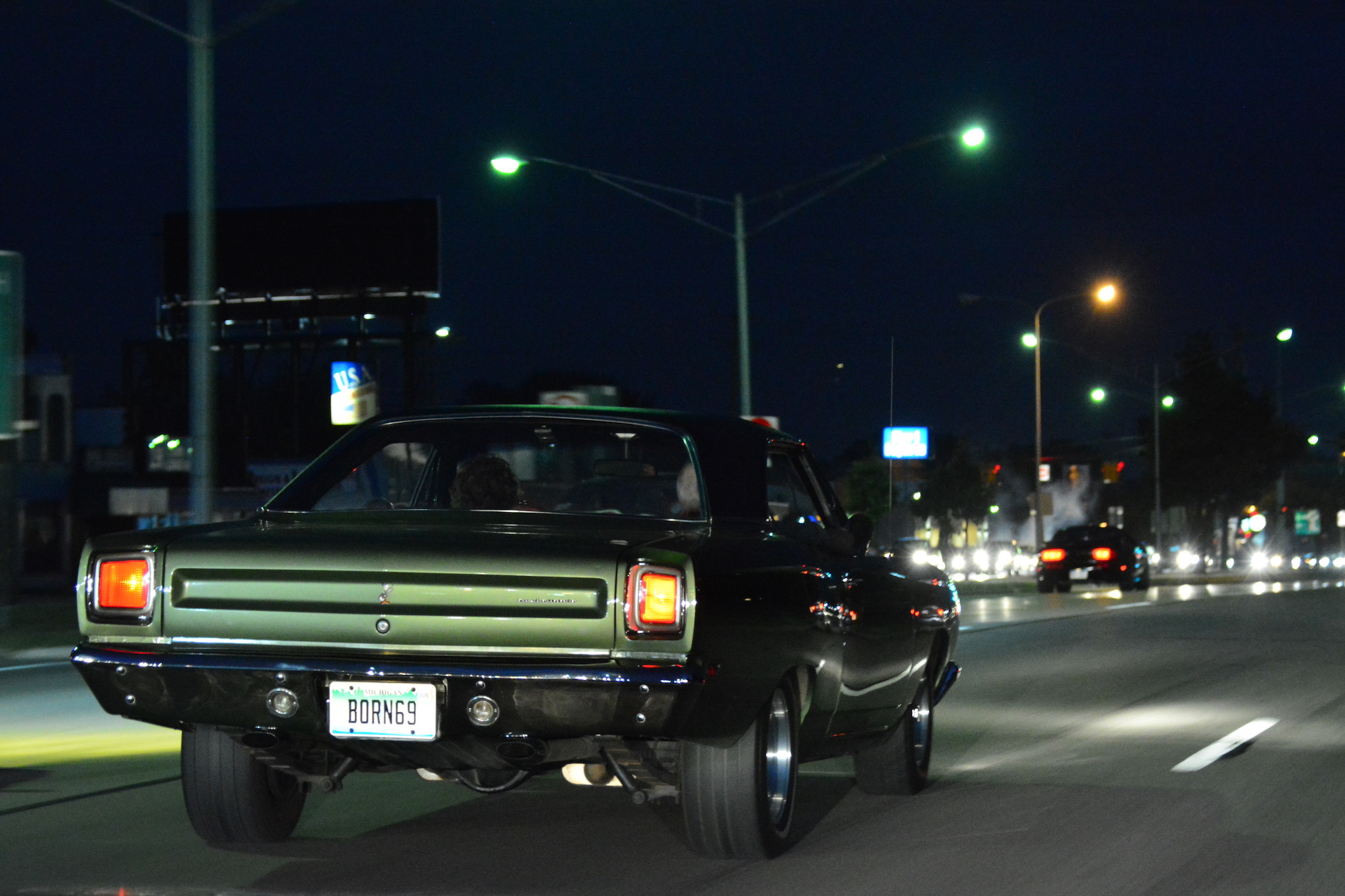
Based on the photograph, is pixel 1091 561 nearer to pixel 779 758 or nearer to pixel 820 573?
pixel 820 573

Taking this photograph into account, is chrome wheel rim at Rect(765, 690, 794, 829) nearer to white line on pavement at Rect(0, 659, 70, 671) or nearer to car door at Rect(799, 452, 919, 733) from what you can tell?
car door at Rect(799, 452, 919, 733)

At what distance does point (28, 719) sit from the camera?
11734mm

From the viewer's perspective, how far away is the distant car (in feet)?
119

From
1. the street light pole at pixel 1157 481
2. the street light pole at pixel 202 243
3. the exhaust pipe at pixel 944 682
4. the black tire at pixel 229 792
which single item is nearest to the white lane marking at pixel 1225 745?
the exhaust pipe at pixel 944 682

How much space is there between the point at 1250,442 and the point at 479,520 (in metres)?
78.8

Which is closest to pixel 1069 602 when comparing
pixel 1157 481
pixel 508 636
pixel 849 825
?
pixel 849 825

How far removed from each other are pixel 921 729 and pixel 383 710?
3.52m

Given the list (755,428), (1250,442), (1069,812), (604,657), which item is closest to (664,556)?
(604,657)

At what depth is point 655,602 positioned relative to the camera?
18.7 ft

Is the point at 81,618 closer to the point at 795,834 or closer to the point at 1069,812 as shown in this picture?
the point at 795,834

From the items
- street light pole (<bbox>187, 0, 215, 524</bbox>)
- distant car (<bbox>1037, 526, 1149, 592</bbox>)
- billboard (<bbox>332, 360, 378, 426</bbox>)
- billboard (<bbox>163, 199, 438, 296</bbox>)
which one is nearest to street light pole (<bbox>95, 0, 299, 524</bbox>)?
street light pole (<bbox>187, 0, 215, 524</bbox>)

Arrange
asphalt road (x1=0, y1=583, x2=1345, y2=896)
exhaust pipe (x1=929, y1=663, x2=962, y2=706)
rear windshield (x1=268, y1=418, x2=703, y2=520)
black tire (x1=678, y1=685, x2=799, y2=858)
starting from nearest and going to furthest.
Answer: black tire (x1=678, y1=685, x2=799, y2=858), asphalt road (x1=0, y1=583, x2=1345, y2=896), rear windshield (x1=268, y1=418, x2=703, y2=520), exhaust pipe (x1=929, y1=663, x2=962, y2=706)

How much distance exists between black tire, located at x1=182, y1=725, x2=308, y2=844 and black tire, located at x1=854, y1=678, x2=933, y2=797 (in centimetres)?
259

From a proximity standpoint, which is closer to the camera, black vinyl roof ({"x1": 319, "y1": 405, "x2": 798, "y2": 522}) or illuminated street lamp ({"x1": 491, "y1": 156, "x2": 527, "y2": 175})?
black vinyl roof ({"x1": 319, "y1": 405, "x2": 798, "y2": 522})
